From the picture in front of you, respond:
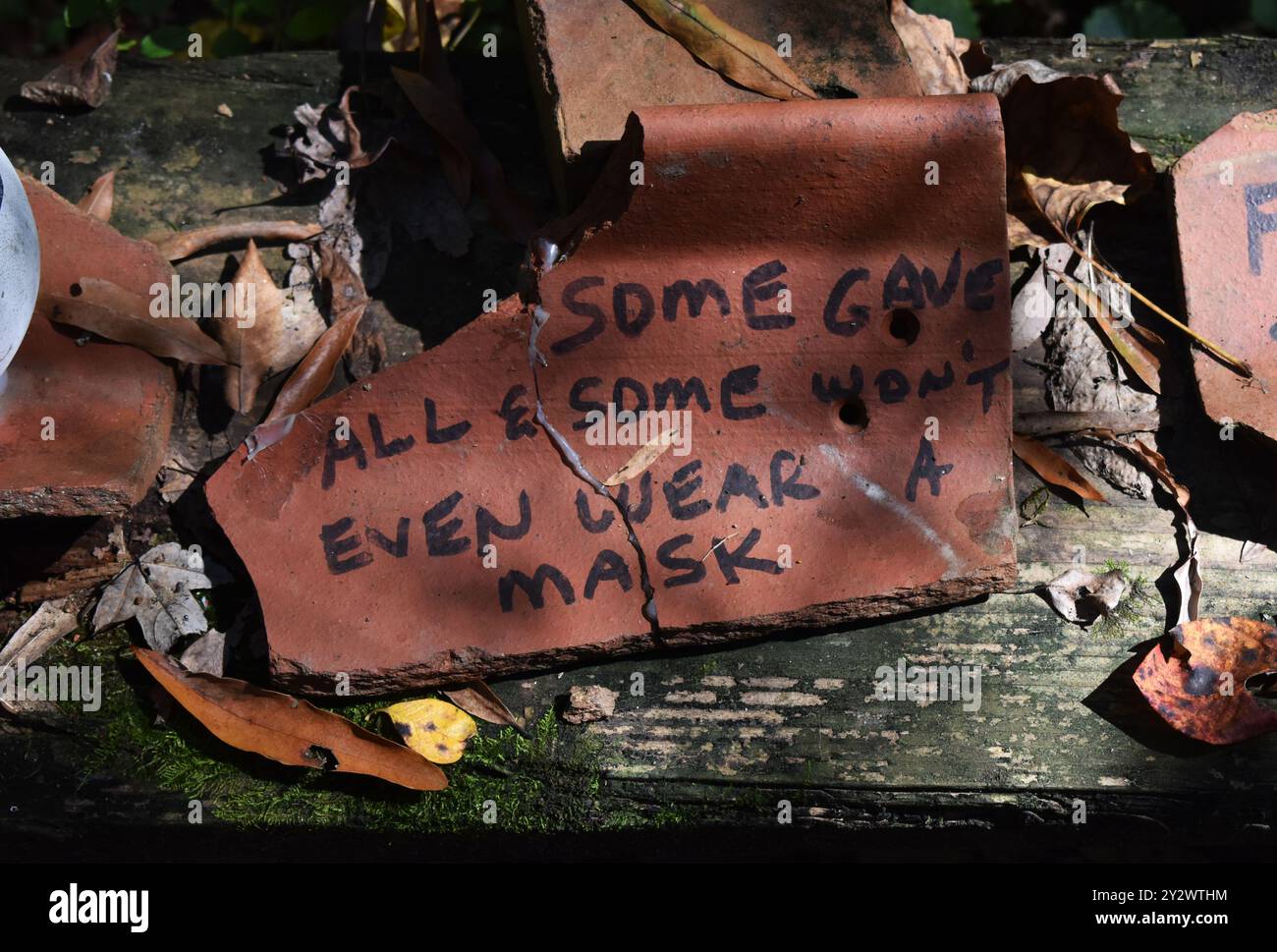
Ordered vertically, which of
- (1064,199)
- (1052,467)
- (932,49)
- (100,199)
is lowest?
(1052,467)

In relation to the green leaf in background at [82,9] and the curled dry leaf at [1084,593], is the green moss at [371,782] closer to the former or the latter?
the curled dry leaf at [1084,593]

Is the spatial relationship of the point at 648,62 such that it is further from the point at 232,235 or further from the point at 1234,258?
the point at 1234,258

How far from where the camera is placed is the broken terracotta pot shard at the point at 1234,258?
2225 millimetres

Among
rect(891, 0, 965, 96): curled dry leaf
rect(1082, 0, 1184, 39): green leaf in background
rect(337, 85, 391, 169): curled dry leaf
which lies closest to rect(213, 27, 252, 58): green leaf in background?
rect(337, 85, 391, 169): curled dry leaf

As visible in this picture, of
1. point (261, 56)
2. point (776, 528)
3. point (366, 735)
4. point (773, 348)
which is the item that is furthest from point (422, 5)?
point (366, 735)

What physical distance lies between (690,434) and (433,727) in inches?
28.5

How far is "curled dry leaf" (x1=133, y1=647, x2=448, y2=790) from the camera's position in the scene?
2.05 m

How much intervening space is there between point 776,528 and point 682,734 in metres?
0.42

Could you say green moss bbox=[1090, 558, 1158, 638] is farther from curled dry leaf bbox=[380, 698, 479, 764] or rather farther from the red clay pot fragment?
the red clay pot fragment

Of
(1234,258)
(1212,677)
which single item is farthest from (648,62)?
(1212,677)

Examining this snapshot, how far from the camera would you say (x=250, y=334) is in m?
2.31

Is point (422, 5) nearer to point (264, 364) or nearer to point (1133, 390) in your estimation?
point (264, 364)

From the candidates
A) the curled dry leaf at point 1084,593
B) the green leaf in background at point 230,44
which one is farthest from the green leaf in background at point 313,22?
the curled dry leaf at point 1084,593

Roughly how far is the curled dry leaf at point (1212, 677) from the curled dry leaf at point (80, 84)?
8.33ft
